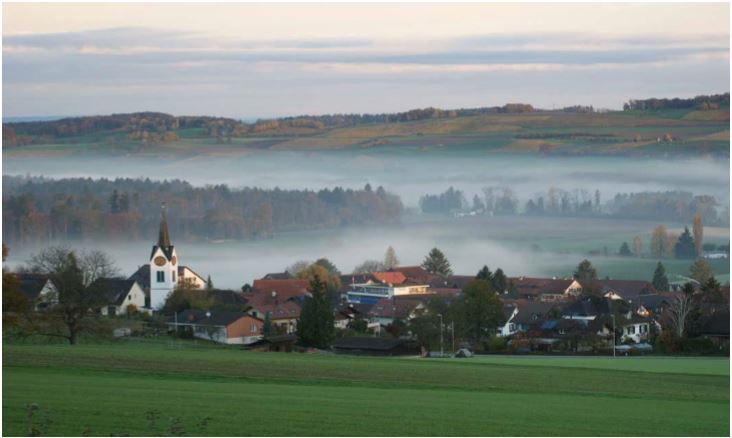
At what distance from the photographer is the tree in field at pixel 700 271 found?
53.3 metres

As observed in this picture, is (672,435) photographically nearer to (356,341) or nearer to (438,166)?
(356,341)

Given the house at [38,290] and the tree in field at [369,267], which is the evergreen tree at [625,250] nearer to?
the tree in field at [369,267]

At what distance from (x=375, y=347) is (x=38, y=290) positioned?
11061 millimetres

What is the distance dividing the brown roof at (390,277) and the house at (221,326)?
16312mm

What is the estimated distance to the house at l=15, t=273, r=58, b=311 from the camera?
34062 millimetres

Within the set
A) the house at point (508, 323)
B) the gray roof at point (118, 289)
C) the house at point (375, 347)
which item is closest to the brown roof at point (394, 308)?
the house at point (508, 323)

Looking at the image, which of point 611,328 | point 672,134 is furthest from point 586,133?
point 611,328

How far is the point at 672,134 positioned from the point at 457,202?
1503 cm

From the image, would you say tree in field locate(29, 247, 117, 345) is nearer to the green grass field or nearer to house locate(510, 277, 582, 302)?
the green grass field

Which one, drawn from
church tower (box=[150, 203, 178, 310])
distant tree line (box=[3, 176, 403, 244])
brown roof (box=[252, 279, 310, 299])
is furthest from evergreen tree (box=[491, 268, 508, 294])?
distant tree line (box=[3, 176, 403, 244])

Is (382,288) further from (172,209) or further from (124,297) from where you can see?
(172,209)

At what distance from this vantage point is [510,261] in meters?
66.3

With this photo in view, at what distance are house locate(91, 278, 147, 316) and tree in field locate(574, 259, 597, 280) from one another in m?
19.1

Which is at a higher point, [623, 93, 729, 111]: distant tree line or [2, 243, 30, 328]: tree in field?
[623, 93, 729, 111]: distant tree line
